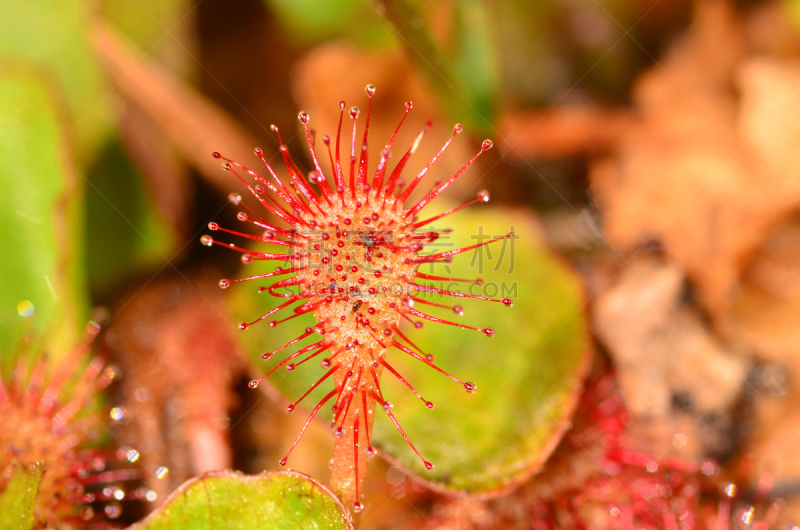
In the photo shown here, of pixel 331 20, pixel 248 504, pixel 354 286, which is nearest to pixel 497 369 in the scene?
pixel 354 286

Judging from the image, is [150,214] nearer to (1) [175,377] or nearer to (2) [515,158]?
(1) [175,377]

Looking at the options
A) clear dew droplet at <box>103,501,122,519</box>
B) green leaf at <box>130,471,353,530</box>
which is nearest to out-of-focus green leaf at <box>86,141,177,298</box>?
clear dew droplet at <box>103,501,122,519</box>

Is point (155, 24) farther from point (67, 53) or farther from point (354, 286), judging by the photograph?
point (354, 286)

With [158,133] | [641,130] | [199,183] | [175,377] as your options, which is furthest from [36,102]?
[641,130]

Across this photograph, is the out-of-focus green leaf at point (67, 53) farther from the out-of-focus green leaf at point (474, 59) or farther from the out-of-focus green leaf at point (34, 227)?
the out-of-focus green leaf at point (474, 59)

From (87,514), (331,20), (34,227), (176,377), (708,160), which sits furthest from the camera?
(331,20)

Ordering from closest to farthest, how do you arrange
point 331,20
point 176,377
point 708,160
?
point 176,377, point 708,160, point 331,20

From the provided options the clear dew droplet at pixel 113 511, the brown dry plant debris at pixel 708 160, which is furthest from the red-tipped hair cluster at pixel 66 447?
the brown dry plant debris at pixel 708 160
